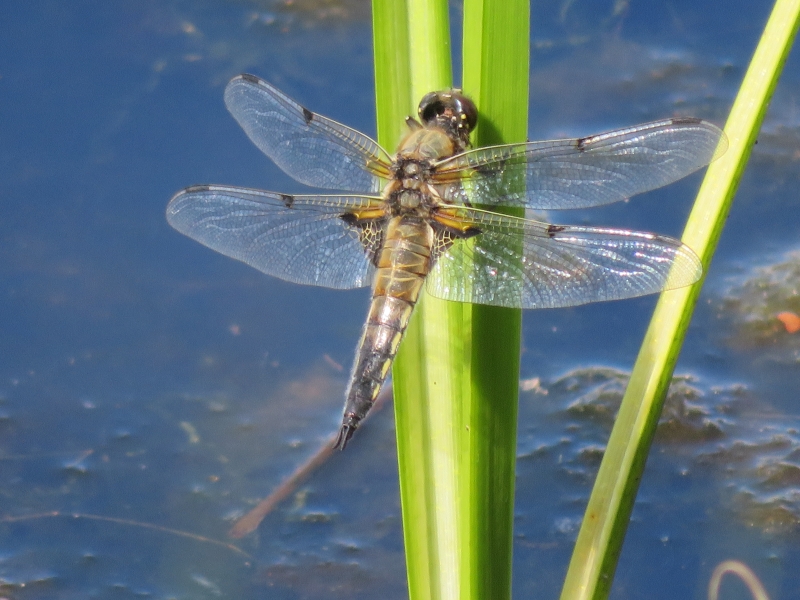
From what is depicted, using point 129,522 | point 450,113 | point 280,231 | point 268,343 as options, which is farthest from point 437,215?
point 129,522

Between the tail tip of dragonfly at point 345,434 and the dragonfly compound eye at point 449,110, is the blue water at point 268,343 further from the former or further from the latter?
the dragonfly compound eye at point 449,110

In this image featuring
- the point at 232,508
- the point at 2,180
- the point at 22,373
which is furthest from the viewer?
the point at 2,180

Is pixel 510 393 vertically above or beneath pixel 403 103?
beneath

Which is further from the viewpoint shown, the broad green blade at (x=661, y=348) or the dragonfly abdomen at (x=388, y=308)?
the dragonfly abdomen at (x=388, y=308)

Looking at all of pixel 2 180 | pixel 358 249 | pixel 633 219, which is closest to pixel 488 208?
pixel 358 249

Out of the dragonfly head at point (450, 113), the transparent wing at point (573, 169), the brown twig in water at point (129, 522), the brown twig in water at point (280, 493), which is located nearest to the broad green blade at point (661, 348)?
the transparent wing at point (573, 169)

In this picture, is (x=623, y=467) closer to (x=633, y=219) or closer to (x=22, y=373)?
(x=633, y=219)

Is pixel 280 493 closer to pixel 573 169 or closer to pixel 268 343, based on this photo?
pixel 268 343

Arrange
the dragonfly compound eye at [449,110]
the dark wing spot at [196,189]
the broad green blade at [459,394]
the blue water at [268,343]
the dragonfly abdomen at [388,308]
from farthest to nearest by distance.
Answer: the blue water at [268,343] < the dark wing spot at [196,189] < the dragonfly abdomen at [388,308] < the dragonfly compound eye at [449,110] < the broad green blade at [459,394]
